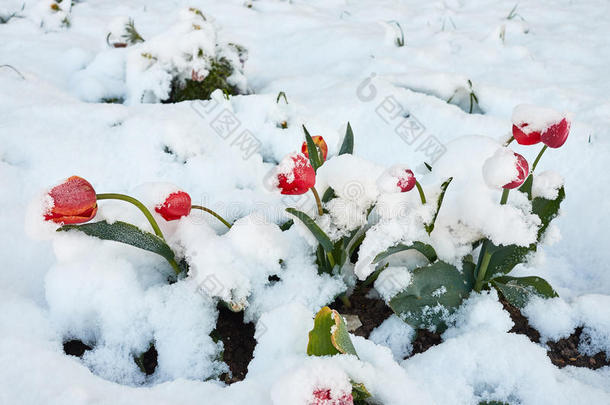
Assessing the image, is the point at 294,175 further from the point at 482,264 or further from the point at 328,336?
the point at 482,264

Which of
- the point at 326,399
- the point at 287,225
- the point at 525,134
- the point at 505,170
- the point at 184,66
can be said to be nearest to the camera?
the point at 326,399

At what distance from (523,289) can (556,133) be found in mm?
355

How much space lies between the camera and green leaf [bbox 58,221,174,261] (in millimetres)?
867

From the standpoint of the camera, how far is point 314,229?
34.1 inches

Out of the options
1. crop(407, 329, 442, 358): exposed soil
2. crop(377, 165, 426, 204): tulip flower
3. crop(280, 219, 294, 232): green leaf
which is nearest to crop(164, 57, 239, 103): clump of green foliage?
crop(280, 219, 294, 232): green leaf

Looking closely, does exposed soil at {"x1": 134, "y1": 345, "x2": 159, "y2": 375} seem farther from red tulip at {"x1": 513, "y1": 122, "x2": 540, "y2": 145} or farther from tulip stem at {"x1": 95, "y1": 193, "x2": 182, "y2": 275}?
red tulip at {"x1": 513, "y1": 122, "x2": 540, "y2": 145}

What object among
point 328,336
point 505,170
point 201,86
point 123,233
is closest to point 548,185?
point 505,170

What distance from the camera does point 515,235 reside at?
85 cm

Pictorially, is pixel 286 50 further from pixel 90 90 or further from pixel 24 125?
pixel 24 125

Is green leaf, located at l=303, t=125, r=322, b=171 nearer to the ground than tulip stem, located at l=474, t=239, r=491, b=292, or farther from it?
farther from it

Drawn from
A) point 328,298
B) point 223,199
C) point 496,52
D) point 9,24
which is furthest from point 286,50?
point 328,298

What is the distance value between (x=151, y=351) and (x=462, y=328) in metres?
0.65

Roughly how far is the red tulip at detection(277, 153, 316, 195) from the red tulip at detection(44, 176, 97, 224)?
1.16 ft

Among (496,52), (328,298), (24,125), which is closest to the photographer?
(328,298)
